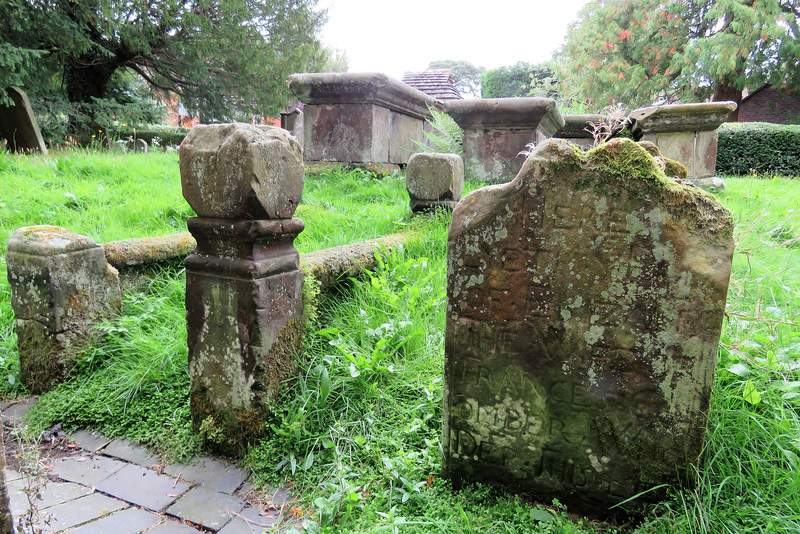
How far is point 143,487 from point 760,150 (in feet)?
51.7

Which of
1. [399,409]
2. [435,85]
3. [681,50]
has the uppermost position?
[681,50]

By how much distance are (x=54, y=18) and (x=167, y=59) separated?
3.61 metres

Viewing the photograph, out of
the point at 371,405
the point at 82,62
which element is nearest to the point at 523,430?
the point at 371,405

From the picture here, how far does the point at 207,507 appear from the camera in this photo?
194 cm

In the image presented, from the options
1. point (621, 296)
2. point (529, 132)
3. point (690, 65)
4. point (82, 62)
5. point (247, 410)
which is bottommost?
→ point (247, 410)

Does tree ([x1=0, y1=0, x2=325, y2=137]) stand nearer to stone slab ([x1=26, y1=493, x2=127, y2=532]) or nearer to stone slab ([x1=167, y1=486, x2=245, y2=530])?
stone slab ([x1=26, y1=493, x2=127, y2=532])

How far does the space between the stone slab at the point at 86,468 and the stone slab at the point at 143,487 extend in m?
0.04

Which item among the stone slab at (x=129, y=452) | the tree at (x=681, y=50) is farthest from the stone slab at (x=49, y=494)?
the tree at (x=681, y=50)

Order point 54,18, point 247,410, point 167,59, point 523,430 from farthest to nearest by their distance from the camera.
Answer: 1. point 167,59
2. point 54,18
3. point 247,410
4. point 523,430

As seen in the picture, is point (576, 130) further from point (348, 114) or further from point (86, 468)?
point (86, 468)

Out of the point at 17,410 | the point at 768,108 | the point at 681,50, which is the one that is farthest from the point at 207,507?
the point at 768,108

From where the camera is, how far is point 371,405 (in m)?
2.25

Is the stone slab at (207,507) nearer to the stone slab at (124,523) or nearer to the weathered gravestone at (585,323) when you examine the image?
the stone slab at (124,523)

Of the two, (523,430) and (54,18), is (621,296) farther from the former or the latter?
(54,18)
